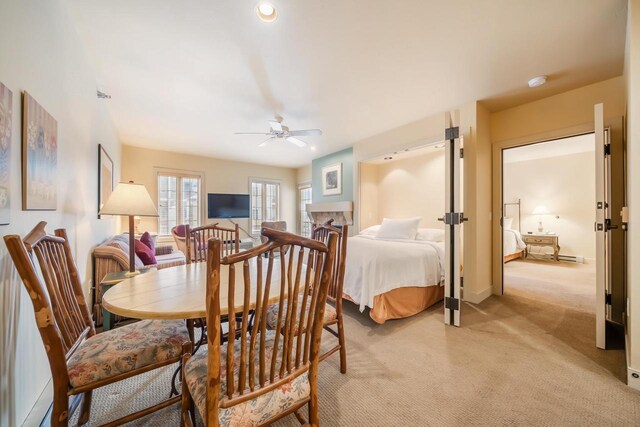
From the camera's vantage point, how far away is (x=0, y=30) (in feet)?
3.35

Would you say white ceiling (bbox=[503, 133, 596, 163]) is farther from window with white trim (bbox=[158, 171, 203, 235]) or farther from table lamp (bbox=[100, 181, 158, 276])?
window with white trim (bbox=[158, 171, 203, 235])

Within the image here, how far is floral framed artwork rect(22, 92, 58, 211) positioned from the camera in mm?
1214

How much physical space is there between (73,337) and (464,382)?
2.30 meters

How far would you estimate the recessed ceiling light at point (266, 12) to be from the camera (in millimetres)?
1656

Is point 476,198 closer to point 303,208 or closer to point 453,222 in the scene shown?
point 453,222

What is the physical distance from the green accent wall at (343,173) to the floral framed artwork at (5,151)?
4.58 metres

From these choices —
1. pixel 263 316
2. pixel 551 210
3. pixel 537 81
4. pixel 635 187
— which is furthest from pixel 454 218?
pixel 551 210

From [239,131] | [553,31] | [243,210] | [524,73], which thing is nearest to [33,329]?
[239,131]

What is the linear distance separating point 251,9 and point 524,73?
2697 mm

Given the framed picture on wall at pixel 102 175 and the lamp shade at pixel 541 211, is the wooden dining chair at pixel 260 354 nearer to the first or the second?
the framed picture on wall at pixel 102 175

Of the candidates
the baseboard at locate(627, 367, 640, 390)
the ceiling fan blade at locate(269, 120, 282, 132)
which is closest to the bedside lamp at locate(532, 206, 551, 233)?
the baseboard at locate(627, 367, 640, 390)

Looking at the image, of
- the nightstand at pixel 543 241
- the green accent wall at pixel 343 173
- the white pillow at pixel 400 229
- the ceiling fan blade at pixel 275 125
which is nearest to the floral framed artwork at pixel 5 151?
the ceiling fan blade at pixel 275 125

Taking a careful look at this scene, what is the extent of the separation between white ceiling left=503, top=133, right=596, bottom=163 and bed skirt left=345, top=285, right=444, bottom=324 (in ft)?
11.9

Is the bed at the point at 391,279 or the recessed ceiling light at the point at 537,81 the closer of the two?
the bed at the point at 391,279
